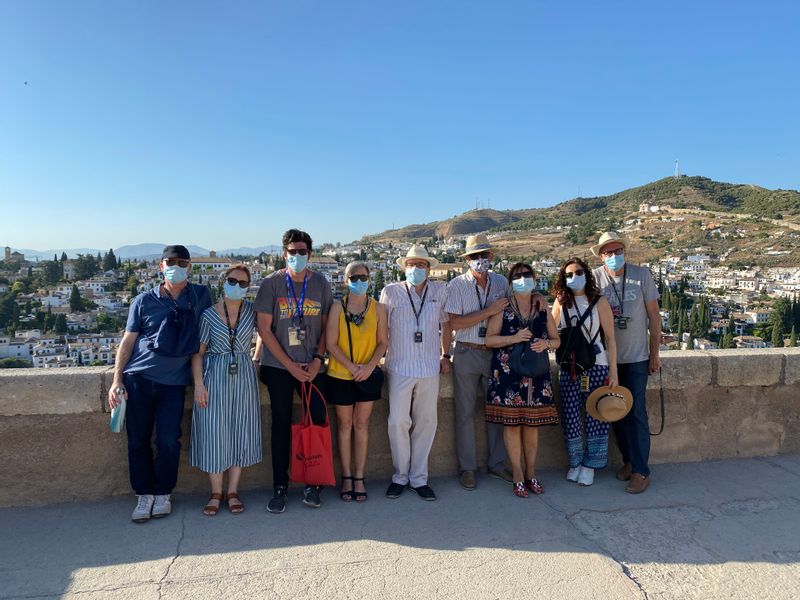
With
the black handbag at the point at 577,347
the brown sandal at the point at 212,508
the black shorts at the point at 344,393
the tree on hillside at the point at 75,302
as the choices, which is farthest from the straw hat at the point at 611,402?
the tree on hillside at the point at 75,302

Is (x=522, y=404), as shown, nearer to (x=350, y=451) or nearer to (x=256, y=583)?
(x=350, y=451)

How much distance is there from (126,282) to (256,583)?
78.1 metres

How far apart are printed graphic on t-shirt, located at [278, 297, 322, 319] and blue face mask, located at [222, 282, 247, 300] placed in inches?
9.0

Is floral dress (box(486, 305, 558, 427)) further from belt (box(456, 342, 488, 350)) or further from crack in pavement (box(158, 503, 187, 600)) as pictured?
crack in pavement (box(158, 503, 187, 600))

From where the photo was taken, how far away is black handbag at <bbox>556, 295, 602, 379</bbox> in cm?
351

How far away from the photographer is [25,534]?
288 cm

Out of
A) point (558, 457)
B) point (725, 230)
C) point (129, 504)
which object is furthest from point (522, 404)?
point (725, 230)

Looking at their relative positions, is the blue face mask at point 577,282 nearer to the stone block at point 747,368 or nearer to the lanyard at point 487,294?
the lanyard at point 487,294

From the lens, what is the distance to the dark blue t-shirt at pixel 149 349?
3.05 meters

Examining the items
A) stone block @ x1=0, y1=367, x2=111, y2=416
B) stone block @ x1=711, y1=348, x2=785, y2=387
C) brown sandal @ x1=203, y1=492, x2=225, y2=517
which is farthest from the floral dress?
stone block @ x1=0, y1=367, x2=111, y2=416

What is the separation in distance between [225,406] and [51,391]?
40.9 inches

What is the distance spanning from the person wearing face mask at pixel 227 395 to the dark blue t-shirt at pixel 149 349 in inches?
4.2

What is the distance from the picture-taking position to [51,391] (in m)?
3.21

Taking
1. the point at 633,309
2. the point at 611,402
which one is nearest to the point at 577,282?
the point at 633,309
